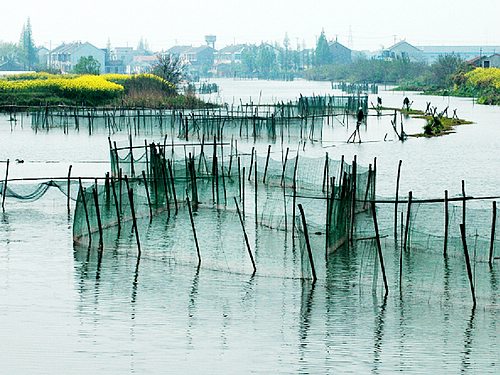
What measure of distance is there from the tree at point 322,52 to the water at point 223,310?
17559 cm

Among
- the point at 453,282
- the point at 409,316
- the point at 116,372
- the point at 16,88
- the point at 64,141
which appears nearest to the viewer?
the point at 116,372

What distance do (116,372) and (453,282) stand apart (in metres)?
5.74

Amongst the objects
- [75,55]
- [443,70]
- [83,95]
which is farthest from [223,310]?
[75,55]

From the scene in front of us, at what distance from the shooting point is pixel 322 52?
196 metres

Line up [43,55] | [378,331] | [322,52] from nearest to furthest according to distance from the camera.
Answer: [378,331]
[43,55]
[322,52]

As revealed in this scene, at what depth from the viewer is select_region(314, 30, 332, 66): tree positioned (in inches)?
7682

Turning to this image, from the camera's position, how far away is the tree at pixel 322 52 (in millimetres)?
195125

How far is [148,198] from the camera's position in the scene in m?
20.5

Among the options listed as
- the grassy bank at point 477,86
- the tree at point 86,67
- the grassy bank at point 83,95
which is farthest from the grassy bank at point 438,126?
the tree at point 86,67

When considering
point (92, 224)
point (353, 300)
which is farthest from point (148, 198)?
point (353, 300)

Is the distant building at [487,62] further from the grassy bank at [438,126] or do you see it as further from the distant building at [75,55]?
the distant building at [75,55]

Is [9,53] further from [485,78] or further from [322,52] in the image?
[485,78]

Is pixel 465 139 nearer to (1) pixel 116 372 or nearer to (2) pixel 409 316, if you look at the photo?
(2) pixel 409 316

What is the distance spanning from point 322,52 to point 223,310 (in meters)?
183
